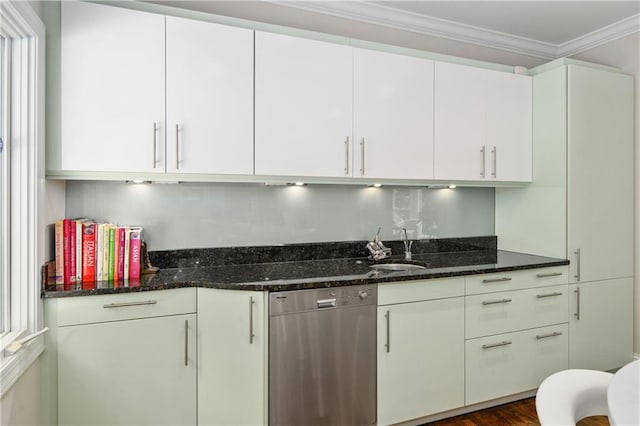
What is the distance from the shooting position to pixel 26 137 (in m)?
1.76

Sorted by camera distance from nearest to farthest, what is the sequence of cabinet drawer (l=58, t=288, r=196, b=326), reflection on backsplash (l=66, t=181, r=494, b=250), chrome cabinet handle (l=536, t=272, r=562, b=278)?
cabinet drawer (l=58, t=288, r=196, b=326)
reflection on backsplash (l=66, t=181, r=494, b=250)
chrome cabinet handle (l=536, t=272, r=562, b=278)

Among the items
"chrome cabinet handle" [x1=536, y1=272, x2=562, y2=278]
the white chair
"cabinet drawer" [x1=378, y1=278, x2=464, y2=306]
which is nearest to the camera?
the white chair

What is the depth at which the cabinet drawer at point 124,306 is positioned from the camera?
1.84m

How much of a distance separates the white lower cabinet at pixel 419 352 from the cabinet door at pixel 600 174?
43.1 inches

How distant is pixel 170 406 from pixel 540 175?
2.82 metres

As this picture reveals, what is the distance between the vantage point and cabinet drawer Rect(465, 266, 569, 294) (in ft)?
8.08

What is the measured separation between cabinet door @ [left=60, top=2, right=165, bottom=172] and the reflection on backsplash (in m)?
0.36

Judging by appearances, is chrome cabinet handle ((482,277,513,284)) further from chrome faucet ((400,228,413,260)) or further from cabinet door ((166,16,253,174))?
cabinet door ((166,16,253,174))

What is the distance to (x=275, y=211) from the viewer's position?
106 inches

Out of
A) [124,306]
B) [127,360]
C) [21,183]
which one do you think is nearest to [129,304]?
[124,306]

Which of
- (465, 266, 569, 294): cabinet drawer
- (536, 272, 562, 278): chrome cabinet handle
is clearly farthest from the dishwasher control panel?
(536, 272, 562, 278): chrome cabinet handle

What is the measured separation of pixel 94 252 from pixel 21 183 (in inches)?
18.6

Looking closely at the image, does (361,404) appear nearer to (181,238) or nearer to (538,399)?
(538,399)

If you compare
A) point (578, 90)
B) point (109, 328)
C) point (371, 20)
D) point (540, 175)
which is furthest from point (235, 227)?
point (578, 90)
